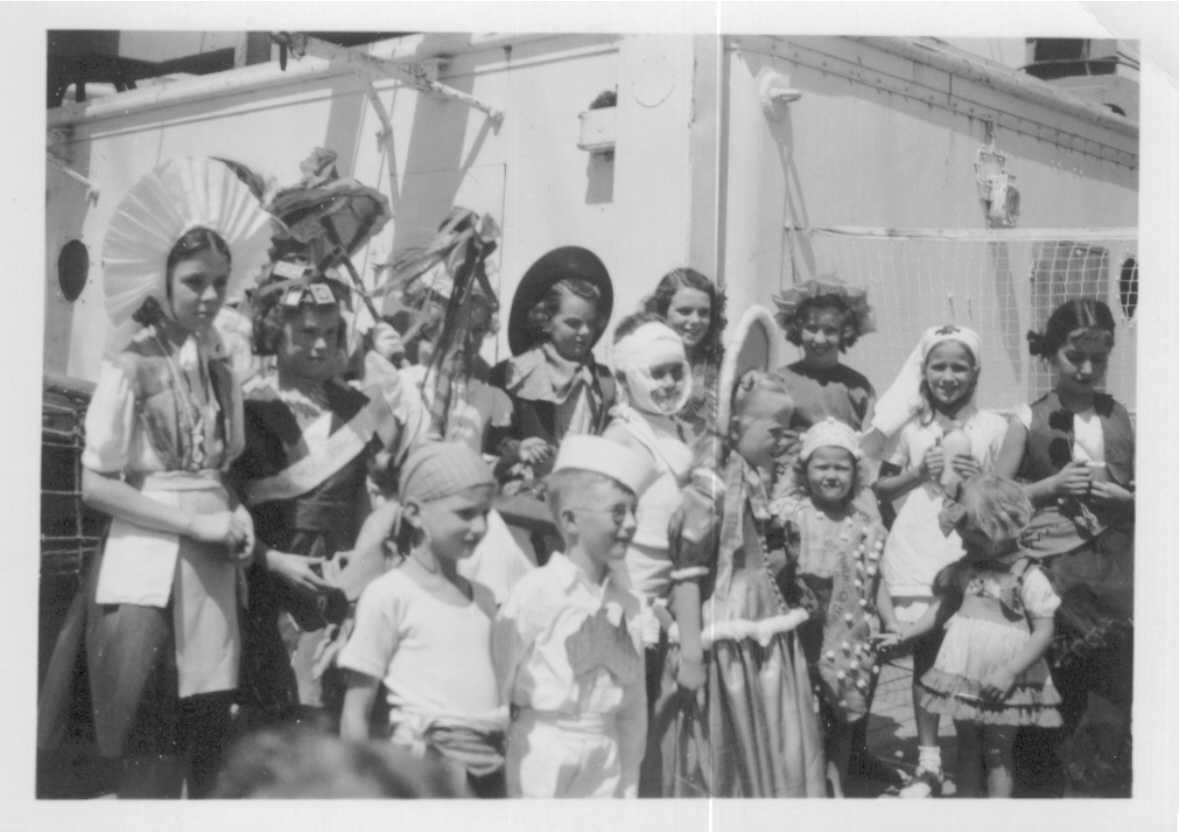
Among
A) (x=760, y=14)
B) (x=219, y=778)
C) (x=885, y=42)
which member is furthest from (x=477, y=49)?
(x=219, y=778)

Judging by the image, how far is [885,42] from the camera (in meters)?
5.84

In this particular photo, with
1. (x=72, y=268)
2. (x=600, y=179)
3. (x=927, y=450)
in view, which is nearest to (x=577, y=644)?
(x=927, y=450)

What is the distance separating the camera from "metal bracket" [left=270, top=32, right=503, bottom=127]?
5703mm

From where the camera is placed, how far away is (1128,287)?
595cm

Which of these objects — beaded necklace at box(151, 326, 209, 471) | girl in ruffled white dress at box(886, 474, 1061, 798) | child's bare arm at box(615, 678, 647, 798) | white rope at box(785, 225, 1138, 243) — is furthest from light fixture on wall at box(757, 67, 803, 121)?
beaded necklace at box(151, 326, 209, 471)

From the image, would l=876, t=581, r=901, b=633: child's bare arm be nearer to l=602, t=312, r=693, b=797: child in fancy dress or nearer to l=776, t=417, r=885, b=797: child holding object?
l=776, t=417, r=885, b=797: child holding object

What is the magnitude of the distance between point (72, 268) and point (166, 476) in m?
0.66

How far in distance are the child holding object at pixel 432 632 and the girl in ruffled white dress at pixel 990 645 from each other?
47.5 inches

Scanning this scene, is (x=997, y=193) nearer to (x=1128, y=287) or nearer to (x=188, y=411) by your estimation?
(x=1128, y=287)

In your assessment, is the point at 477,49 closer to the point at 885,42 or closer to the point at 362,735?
the point at 885,42

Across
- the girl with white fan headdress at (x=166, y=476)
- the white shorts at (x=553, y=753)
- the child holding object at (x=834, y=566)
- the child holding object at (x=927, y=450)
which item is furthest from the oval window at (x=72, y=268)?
the child holding object at (x=927, y=450)

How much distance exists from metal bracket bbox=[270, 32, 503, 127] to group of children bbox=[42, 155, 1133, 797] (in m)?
0.50

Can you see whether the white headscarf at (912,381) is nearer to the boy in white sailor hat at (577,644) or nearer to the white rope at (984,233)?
the white rope at (984,233)

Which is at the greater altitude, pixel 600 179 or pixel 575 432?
pixel 600 179
